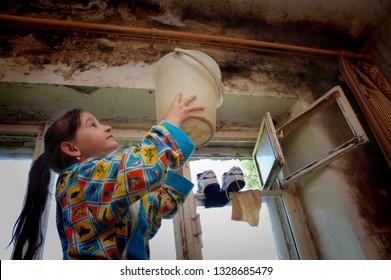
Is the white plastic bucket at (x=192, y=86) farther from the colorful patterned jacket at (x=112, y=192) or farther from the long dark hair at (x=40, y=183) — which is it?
the long dark hair at (x=40, y=183)

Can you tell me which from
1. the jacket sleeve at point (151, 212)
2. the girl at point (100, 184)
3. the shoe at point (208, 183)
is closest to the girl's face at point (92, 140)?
the girl at point (100, 184)

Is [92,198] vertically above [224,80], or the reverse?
[224,80]

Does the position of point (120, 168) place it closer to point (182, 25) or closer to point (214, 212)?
point (214, 212)

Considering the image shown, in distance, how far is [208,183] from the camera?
1.82 m

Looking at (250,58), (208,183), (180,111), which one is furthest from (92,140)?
(250,58)

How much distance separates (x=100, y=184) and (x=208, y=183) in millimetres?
1021

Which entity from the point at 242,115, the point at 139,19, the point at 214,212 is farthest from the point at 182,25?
the point at 214,212

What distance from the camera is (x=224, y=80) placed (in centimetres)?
204

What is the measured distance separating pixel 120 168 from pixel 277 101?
5.14ft

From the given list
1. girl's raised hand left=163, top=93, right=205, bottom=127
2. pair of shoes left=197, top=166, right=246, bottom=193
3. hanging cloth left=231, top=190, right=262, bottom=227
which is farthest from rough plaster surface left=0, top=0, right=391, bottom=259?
girl's raised hand left=163, top=93, right=205, bottom=127

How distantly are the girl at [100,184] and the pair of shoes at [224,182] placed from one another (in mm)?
814

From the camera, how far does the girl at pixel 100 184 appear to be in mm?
861

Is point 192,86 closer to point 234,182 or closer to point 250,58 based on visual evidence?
point 234,182

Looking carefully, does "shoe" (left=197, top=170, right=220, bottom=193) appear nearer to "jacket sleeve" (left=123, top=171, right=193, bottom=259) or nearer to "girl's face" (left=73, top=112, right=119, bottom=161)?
"jacket sleeve" (left=123, top=171, right=193, bottom=259)
